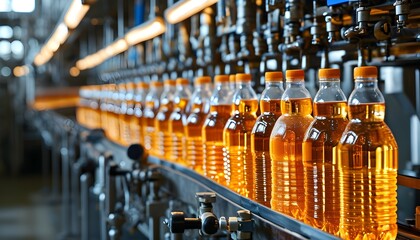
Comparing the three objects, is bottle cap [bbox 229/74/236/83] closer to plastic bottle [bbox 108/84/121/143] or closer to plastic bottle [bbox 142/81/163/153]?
plastic bottle [bbox 142/81/163/153]

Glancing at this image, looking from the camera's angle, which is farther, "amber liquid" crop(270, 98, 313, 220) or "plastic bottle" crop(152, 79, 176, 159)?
"plastic bottle" crop(152, 79, 176, 159)

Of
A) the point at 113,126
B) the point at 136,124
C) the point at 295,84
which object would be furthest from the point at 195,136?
the point at 113,126

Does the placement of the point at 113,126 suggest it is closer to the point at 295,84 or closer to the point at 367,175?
the point at 295,84

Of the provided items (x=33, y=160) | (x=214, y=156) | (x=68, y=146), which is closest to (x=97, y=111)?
(x=68, y=146)

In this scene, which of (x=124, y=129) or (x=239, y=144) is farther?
(x=124, y=129)

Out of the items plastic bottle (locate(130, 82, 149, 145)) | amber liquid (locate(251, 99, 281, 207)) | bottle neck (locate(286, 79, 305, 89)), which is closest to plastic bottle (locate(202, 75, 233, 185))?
amber liquid (locate(251, 99, 281, 207))

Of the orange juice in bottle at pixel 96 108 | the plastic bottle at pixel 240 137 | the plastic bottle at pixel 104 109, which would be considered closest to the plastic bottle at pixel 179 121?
the plastic bottle at pixel 240 137

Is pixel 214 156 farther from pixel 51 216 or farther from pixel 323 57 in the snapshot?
pixel 51 216

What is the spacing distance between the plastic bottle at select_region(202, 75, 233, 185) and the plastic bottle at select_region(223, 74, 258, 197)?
13 cm

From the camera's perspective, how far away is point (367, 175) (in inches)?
61.1

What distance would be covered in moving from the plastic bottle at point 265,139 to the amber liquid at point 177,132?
1.04 m

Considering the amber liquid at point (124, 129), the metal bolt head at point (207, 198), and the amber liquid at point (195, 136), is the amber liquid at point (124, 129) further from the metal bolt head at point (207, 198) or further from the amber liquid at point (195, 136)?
the metal bolt head at point (207, 198)

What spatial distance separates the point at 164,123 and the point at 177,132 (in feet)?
1.17

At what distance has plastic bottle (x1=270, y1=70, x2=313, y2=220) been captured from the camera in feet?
5.88
